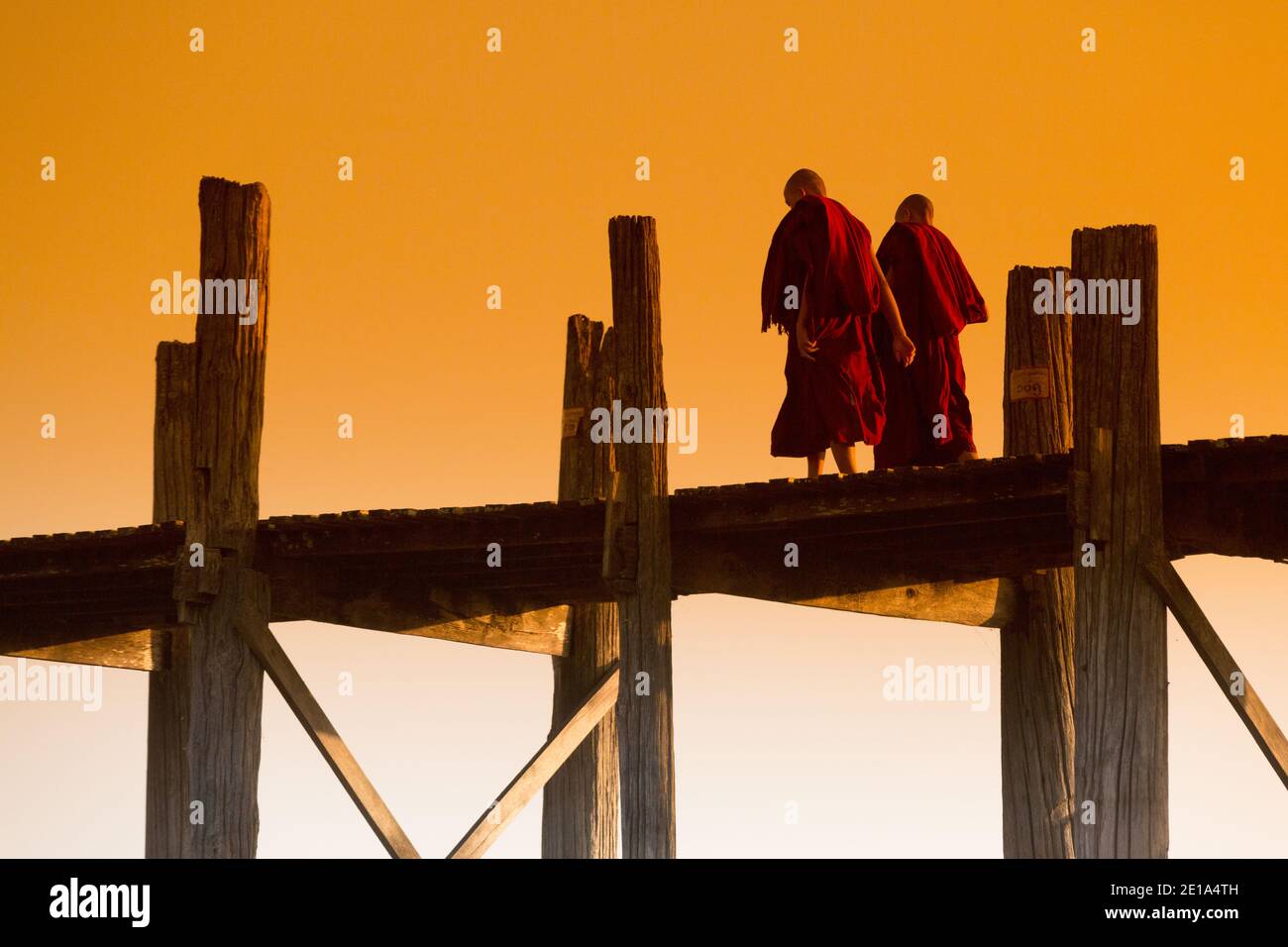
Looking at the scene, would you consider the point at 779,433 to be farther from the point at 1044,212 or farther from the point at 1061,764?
the point at 1044,212

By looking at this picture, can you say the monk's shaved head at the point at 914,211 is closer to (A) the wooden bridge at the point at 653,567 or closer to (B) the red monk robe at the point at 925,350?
(B) the red monk robe at the point at 925,350

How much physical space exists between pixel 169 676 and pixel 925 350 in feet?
12.0

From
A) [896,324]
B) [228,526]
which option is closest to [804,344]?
[896,324]

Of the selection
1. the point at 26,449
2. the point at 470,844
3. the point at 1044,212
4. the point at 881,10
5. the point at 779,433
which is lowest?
the point at 470,844

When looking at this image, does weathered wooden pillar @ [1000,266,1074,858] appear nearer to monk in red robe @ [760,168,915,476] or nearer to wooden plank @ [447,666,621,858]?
monk in red robe @ [760,168,915,476]

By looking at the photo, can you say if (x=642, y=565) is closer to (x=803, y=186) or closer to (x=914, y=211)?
(x=803, y=186)

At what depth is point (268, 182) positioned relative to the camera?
18.5 metres

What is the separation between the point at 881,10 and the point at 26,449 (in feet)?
21.3

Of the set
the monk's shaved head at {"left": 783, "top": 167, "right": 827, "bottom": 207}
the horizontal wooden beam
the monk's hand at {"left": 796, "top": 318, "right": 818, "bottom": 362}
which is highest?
the monk's shaved head at {"left": 783, "top": 167, "right": 827, "bottom": 207}

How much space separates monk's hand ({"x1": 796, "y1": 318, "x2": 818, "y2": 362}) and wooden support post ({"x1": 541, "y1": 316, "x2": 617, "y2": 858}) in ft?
4.63

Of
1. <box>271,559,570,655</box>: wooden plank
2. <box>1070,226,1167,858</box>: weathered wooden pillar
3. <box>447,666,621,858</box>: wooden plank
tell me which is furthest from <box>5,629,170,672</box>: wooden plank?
<box>1070,226,1167,858</box>: weathered wooden pillar

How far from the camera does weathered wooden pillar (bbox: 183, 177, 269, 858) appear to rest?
394 inches

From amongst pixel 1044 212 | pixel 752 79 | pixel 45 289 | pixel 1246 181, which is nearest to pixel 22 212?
pixel 45 289

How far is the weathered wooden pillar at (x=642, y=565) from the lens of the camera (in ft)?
31.4
